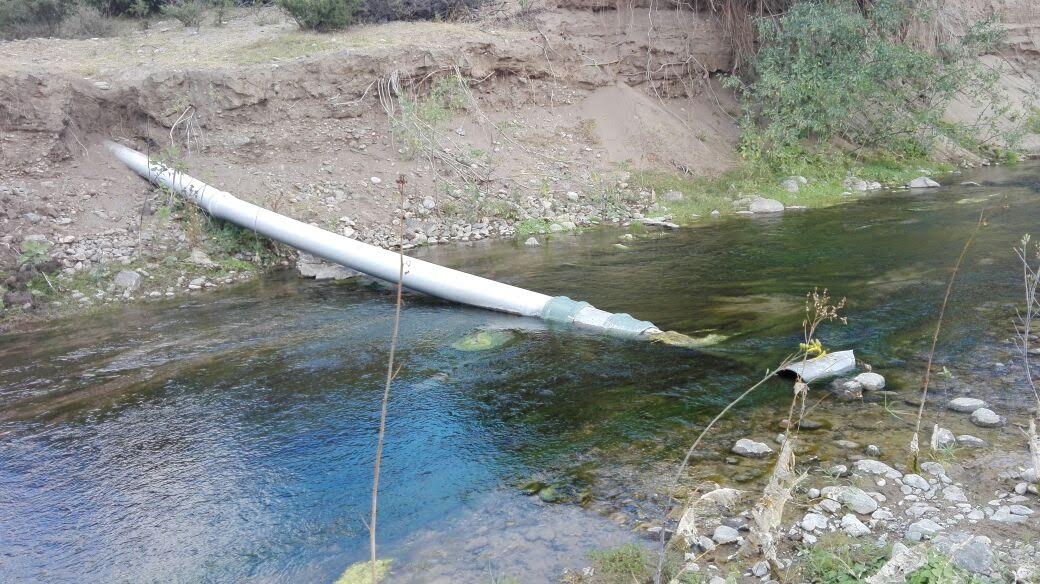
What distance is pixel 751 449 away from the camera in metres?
4.83

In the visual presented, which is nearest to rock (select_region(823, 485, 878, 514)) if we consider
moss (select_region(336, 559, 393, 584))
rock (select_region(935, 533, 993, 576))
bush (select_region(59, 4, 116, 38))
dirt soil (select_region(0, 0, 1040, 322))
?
rock (select_region(935, 533, 993, 576))

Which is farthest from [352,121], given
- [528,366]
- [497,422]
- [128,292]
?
[497,422]

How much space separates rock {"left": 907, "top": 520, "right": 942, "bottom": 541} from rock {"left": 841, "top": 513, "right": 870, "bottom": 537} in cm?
20

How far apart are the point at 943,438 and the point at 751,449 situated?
3.74 feet

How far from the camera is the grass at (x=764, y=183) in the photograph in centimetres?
1401

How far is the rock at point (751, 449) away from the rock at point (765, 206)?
946 centimetres

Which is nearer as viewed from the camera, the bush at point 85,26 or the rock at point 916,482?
the rock at point 916,482

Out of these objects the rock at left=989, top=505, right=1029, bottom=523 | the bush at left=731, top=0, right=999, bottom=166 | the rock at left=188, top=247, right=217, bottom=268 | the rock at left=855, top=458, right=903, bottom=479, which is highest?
the bush at left=731, top=0, right=999, bottom=166

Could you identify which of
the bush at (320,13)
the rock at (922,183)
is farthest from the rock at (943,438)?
the bush at (320,13)

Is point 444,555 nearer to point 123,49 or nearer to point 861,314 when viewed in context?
point 861,314

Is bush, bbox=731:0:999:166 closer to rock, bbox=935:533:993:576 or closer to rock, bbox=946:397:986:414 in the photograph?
rock, bbox=946:397:986:414

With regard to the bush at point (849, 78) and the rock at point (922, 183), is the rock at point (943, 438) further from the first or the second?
the rock at point (922, 183)

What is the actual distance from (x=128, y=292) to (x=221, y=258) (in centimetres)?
131

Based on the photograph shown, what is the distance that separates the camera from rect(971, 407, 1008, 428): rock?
493cm
